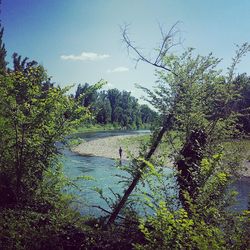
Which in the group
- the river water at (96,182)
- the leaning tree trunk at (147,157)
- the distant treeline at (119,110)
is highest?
the distant treeline at (119,110)

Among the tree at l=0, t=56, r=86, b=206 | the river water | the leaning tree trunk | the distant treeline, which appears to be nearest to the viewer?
the tree at l=0, t=56, r=86, b=206

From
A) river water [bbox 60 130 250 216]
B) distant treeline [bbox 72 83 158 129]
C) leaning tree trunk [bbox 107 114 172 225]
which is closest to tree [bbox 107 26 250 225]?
leaning tree trunk [bbox 107 114 172 225]

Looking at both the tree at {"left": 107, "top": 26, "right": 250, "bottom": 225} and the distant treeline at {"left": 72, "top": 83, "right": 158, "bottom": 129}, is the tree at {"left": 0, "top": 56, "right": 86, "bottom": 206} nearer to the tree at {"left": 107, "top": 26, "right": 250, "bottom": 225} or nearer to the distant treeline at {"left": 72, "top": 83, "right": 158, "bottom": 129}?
the tree at {"left": 107, "top": 26, "right": 250, "bottom": 225}

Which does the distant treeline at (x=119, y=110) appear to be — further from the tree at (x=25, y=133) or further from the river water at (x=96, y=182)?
the tree at (x=25, y=133)

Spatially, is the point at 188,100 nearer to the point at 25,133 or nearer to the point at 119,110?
the point at 25,133

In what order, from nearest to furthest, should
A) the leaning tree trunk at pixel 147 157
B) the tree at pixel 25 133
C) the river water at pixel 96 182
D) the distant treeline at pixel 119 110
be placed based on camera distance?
the tree at pixel 25 133 < the leaning tree trunk at pixel 147 157 < the river water at pixel 96 182 < the distant treeline at pixel 119 110

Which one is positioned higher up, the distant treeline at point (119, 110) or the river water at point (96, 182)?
Result: the distant treeline at point (119, 110)

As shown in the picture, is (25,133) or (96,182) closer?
(25,133)

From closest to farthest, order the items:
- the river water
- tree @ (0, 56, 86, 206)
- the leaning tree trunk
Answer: tree @ (0, 56, 86, 206)
the leaning tree trunk
the river water

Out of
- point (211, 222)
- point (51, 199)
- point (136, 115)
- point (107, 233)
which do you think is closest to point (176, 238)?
point (211, 222)

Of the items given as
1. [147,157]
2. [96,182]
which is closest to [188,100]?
[147,157]

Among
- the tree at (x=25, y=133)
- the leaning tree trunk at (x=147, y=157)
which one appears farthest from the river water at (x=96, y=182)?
the tree at (x=25, y=133)

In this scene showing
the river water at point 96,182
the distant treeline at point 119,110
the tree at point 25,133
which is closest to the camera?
the tree at point 25,133

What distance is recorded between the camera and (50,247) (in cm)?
1011
